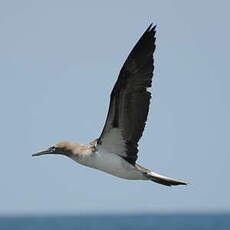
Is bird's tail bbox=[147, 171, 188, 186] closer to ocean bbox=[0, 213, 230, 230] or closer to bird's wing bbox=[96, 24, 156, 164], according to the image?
bird's wing bbox=[96, 24, 156, 164]

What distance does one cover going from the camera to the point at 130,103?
1424 cm

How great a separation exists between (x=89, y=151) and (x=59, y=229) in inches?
2820

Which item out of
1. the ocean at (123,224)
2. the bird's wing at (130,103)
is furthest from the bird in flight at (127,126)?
the ocean at (123,224)

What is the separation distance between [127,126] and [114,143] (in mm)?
334

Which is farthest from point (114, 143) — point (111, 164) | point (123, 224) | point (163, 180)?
point (123, 224)

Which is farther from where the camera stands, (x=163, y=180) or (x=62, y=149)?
(x=62, y=149)

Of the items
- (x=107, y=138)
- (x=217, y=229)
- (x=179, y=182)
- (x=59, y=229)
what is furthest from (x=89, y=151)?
(x=59, y=229)

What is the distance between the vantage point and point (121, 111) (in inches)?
Result: 562

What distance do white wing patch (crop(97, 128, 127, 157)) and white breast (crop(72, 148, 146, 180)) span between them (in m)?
0.08

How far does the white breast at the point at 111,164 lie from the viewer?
14.5m

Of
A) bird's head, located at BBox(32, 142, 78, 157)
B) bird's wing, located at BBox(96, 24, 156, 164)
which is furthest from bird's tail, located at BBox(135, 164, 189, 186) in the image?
bird's head, located at BBox(32, 142, 78, 157)

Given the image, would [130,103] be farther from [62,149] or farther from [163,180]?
[62,149]

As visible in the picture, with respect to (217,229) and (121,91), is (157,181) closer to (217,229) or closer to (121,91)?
(121,91)

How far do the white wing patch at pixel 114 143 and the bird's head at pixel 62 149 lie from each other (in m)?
0.50
